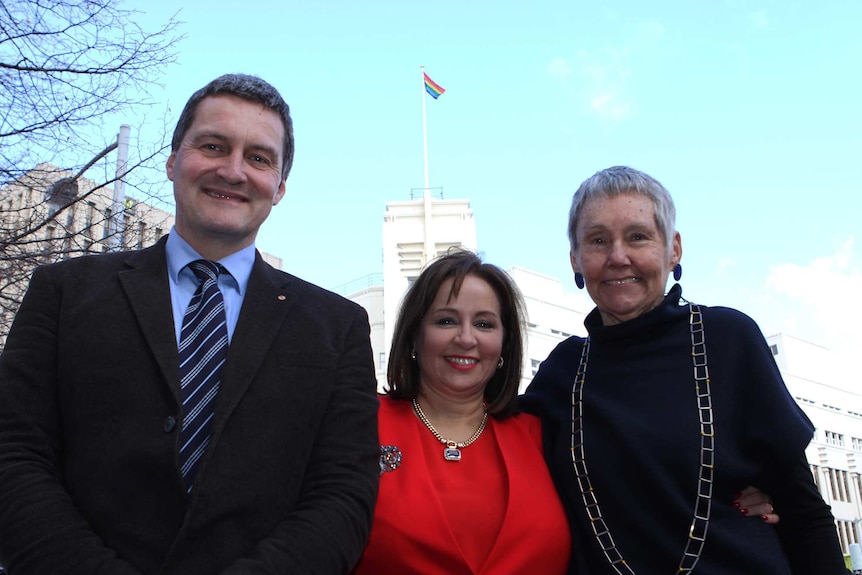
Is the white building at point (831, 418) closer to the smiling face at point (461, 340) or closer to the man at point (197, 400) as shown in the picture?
the smiling face at point (461, 340)

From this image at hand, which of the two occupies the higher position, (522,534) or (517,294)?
(517,294)

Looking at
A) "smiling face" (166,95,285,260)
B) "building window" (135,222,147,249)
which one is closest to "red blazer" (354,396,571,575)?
"smiling face" (166,95,285,260)

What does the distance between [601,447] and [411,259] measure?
1241 inches

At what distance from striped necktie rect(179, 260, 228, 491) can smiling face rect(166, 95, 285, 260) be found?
0.47 feet

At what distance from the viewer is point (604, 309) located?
11.1 feet

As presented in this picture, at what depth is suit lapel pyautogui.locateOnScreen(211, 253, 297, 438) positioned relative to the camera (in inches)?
91.2

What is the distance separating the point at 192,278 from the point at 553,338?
37.6 meters

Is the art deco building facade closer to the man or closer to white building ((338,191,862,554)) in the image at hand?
the man

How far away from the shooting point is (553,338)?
3934 centimetres

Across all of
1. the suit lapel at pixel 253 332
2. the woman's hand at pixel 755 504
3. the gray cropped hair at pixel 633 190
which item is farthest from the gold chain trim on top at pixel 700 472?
the suit lapel at pixel 253 332

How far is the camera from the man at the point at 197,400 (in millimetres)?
2125

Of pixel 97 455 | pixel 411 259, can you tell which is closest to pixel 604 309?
pixel 97 455

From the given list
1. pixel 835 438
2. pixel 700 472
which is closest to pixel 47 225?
pixel 700 472

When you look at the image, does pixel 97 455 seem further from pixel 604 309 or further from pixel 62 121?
pixel 62 121
